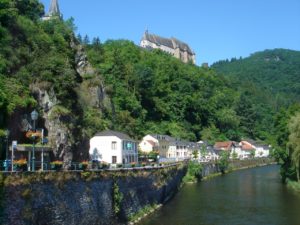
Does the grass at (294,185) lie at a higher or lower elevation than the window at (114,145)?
lower

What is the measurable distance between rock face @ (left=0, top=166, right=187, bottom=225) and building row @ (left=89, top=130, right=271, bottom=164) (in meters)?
18.6

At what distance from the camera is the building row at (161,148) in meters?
63.8

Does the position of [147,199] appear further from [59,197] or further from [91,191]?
[59,197]

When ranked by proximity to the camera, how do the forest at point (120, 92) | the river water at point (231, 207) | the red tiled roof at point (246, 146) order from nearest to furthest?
the river water at point (231, 207), the forest at point (120, 92), the red tiled roof at point (246, 146)

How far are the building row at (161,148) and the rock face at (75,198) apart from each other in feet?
60.9

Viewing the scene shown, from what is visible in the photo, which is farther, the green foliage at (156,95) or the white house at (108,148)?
the green foliage at (156,95)

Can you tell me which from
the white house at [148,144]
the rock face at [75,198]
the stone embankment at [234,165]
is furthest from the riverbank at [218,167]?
the rock face at [75,198]

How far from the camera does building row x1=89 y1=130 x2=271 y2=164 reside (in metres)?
63.8

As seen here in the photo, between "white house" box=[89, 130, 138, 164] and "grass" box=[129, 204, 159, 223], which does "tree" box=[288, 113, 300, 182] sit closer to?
"grass" box=[129, 204, 159, 223]

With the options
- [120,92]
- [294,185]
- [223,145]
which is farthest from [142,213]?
[223,145]

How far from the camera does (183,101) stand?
425 feet

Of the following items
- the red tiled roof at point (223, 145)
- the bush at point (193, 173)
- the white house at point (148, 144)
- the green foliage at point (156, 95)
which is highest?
the green foliage at point (156, 95)

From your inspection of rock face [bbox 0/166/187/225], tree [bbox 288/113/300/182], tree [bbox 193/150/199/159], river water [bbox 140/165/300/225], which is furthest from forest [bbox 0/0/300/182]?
river water [bbox 140/165/300/225]

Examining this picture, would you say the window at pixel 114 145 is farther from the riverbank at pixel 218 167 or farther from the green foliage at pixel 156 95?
the green foliage at pixel 156 95
